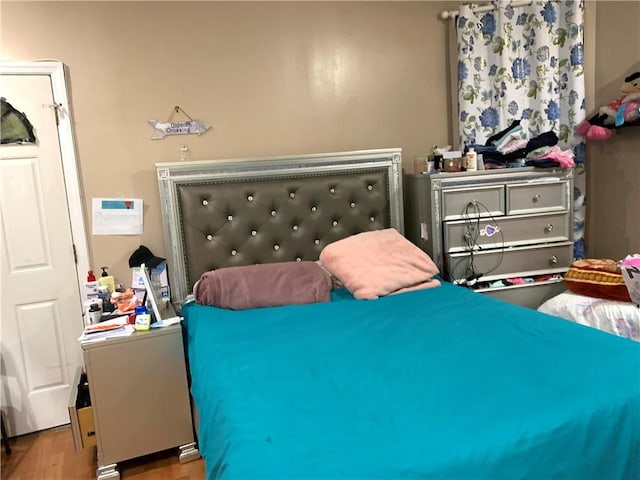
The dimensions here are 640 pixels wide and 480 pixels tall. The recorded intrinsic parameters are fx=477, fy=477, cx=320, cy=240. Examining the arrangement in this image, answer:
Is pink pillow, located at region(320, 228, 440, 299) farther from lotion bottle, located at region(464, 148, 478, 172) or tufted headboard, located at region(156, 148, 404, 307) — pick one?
lotion bottle, located at region(464, 148, 478, 172)

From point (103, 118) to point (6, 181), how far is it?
59 cm

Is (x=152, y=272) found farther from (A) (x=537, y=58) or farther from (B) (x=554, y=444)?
(A) (x=537, y=58)

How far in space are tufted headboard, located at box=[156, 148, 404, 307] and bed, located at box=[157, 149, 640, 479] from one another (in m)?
0.01

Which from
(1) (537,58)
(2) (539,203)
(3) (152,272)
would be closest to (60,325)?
(3) (152,272)

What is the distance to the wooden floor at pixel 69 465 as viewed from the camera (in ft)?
7.48

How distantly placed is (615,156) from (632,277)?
44.3 inches

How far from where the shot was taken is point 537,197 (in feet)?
9.09

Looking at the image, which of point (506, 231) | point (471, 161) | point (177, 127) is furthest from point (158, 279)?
point (506, 231)

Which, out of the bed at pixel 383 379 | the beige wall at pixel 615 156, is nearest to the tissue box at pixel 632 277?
the bed at pixel 383 379

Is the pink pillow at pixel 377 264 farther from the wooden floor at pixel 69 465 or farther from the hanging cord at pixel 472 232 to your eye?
the wooden floor at pixel 69 465

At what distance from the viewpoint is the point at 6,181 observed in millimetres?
2477

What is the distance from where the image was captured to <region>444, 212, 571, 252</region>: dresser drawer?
2713 millimetres

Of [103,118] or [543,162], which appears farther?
[543,162]

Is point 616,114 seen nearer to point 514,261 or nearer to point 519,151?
point 519,151
